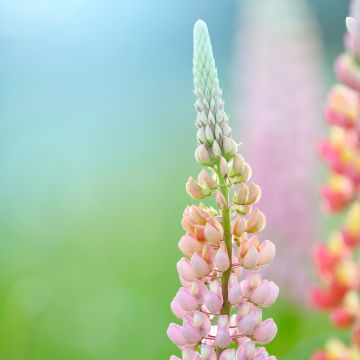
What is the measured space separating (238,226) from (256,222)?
4 centimetres

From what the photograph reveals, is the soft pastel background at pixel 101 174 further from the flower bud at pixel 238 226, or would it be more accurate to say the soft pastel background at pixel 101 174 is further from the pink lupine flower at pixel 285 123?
the flower bud at pixel 238 226

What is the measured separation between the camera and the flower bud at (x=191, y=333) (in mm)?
1167

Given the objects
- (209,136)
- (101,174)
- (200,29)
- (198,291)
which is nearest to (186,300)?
(198,291)

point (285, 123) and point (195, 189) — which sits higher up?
point (285, 123)

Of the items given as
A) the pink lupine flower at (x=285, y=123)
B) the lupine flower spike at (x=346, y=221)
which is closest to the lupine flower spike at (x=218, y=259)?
the lupine flower spike at (x=346, y=221)

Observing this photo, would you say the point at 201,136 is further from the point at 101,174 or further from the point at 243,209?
the point at 101,174

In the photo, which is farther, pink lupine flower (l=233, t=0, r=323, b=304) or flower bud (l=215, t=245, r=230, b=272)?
pink lupine flower (l=233, t=0, r=323, b=304)

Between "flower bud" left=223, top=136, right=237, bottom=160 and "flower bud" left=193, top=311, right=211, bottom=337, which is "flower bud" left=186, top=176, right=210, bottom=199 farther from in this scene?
"flower bud" left=193, top=311, right=211, bottom=337

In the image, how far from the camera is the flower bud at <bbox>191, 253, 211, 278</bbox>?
116 cm

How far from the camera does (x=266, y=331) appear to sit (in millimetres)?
1170

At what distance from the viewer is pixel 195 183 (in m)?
1.25

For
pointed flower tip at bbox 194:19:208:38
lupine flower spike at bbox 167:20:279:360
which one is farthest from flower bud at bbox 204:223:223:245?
pointed flower tip at bbox 194:19:208:38

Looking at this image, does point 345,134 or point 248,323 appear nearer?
point 248,323

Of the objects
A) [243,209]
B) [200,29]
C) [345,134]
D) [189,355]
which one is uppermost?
[345,134]
